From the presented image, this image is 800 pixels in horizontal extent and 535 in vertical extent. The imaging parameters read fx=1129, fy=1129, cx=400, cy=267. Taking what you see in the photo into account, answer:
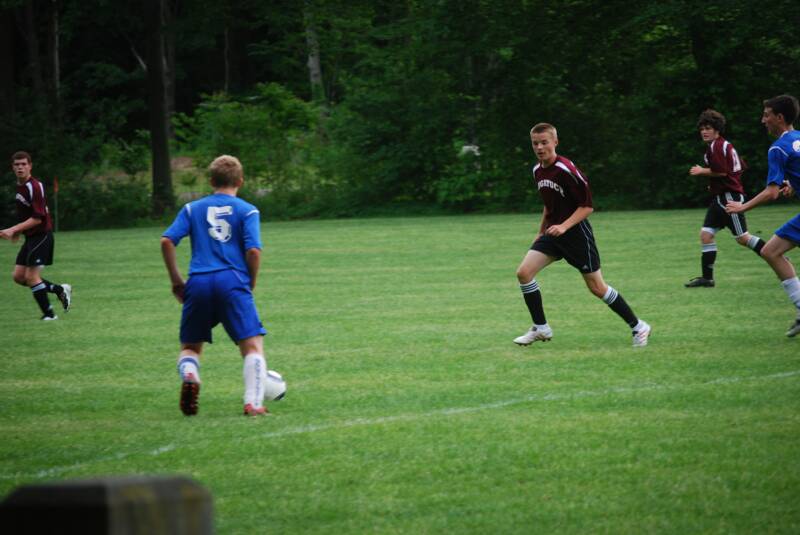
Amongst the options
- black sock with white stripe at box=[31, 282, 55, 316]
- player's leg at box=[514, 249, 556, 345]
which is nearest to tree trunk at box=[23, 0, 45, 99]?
black sock with white stripe at box=[31, 282, 55, 316]

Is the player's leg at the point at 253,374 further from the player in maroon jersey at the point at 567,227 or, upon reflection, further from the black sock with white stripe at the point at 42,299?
the black sock with white stripe at the point at 42,299

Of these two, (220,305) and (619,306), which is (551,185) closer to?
(619,306)

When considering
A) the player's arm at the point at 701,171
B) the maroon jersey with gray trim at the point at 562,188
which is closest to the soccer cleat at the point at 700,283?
the player's arm at the point at 701,171

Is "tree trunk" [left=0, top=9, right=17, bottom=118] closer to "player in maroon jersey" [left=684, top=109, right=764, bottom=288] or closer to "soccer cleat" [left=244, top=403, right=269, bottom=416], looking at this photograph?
"player in maroon jersey" [left=684, top=109, right=764, bottom=288]

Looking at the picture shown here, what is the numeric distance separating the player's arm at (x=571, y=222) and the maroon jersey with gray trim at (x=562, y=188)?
0.06m

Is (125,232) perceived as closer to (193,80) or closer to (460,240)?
(460,240)

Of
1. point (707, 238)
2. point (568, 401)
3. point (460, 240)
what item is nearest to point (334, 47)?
point (460, 240)

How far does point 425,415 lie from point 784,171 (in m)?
4.52

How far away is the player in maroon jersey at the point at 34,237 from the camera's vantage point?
44.5 ft

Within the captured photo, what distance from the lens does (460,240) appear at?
945 inches

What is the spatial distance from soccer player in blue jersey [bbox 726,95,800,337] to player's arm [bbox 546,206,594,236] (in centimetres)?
147

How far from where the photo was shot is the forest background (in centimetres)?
3291

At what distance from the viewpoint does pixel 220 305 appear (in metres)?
7.08

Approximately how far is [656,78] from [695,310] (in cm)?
2333
